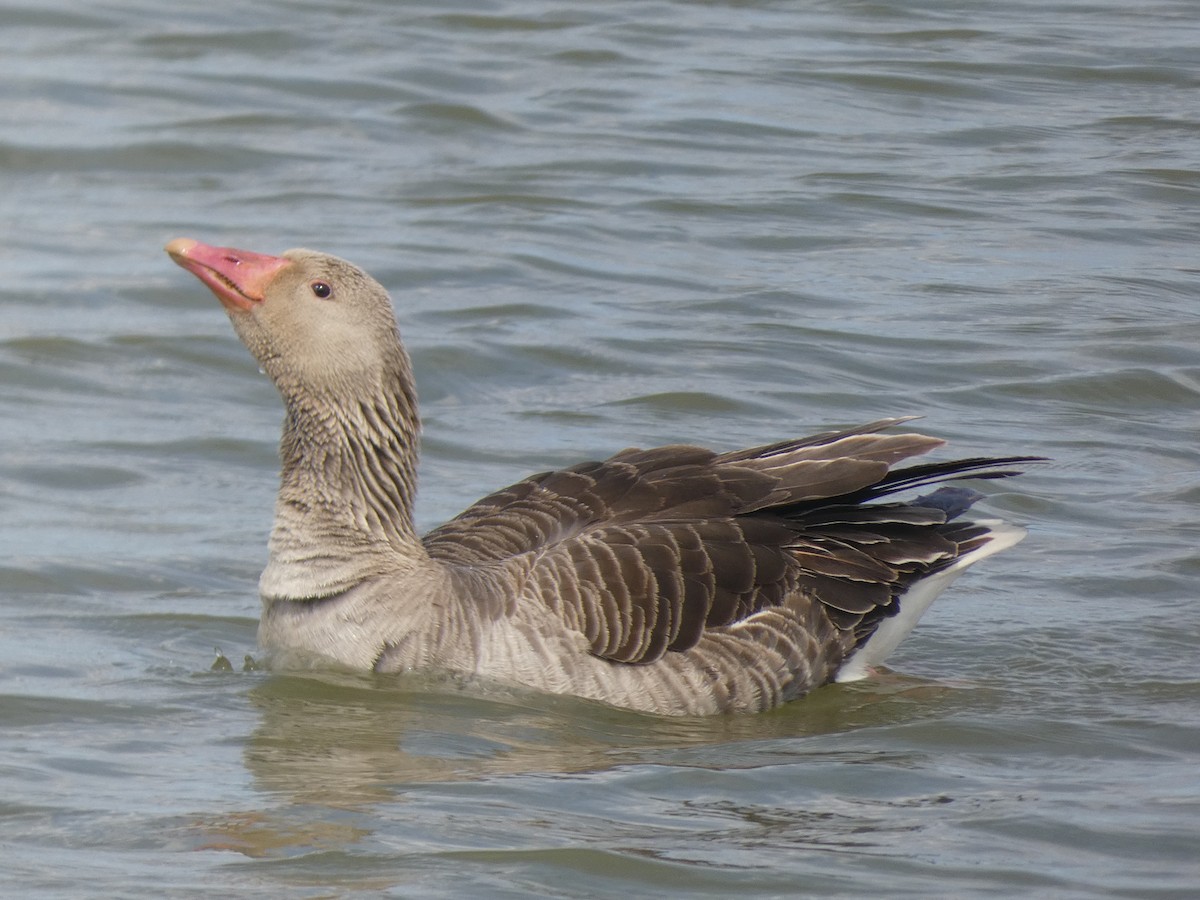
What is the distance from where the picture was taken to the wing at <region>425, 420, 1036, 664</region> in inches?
299

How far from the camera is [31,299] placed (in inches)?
513

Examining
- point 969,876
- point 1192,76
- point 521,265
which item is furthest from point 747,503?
point 1192,76

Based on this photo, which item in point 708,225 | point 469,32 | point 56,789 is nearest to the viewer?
point 56,789

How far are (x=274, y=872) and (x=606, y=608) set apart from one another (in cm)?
199

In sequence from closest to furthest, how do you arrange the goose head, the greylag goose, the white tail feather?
the greylag goose, the goose head, the white tail feather

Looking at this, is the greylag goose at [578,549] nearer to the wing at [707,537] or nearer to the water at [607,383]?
the wing at [707,537]

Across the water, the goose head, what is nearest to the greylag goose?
the goose head

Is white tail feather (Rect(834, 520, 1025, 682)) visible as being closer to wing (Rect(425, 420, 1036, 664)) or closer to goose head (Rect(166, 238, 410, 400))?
wing (Rect(425, 420, 1036, 664))

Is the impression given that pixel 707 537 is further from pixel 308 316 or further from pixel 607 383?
pixel 607 383

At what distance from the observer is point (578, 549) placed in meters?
7.67

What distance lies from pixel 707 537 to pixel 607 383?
12.6 feet

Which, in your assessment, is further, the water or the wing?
the wing

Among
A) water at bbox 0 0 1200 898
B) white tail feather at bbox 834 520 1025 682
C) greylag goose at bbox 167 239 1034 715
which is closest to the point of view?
water at bbox 0 0 1200 898

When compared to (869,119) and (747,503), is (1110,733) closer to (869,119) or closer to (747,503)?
(747,503)
